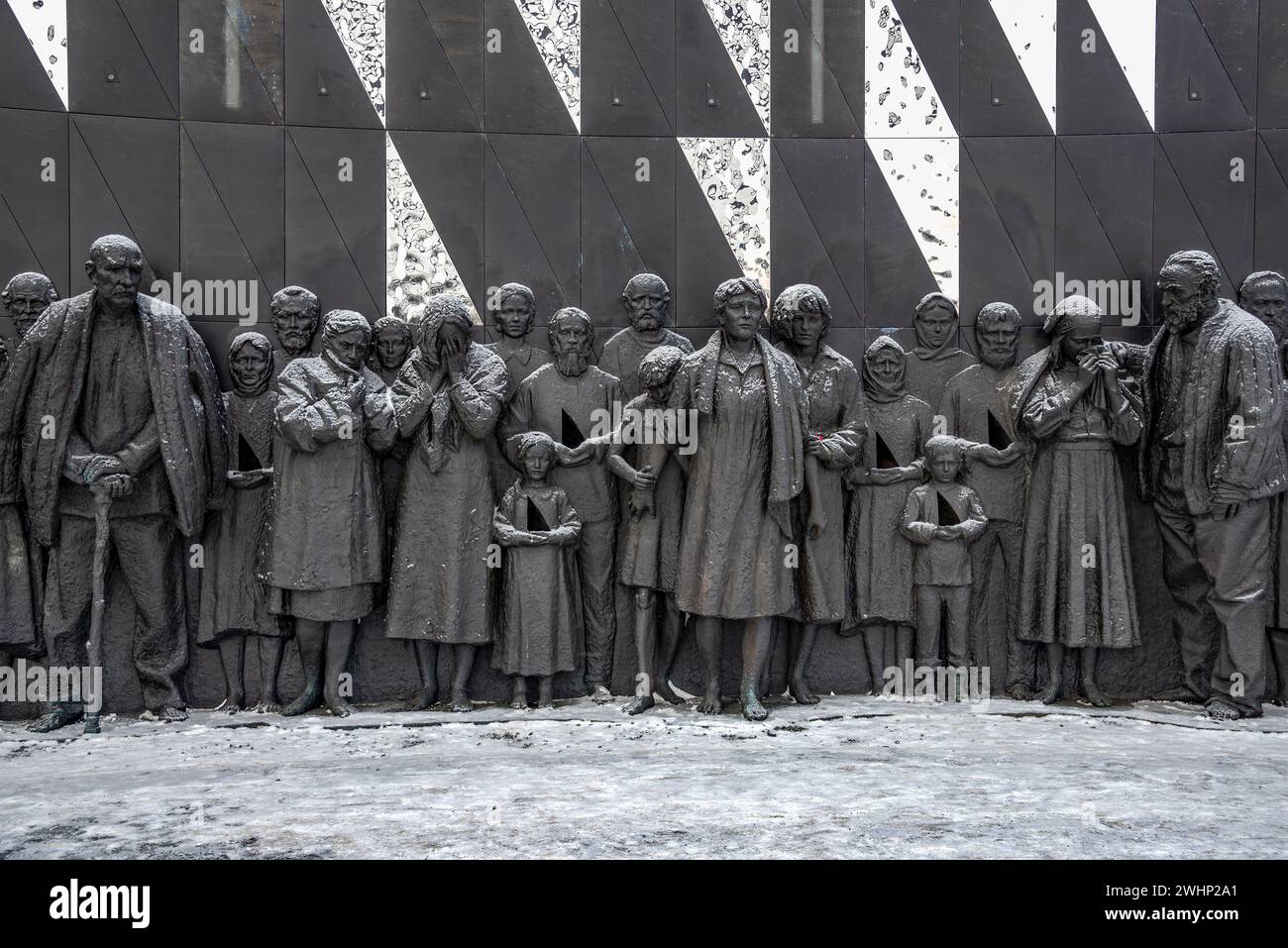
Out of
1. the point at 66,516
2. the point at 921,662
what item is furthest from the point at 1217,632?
the point at 66,516

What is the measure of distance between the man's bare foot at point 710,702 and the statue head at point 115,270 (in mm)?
3601

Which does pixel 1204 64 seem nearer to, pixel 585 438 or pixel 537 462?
pixel 585 438

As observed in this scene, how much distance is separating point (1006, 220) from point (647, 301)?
2.30 m

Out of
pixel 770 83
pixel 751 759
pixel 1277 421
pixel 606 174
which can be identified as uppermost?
pixel 770 83

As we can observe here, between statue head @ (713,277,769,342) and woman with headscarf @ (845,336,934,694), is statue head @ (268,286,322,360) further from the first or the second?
woman with headscarf @ (845,336,934,694)

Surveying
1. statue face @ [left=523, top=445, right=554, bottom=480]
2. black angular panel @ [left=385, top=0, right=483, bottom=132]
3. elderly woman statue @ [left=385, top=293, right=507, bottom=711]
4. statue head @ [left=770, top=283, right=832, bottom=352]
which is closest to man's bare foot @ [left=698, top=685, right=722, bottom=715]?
elderly woman statue @ [left=385, top=293, right=507, bottom=711]

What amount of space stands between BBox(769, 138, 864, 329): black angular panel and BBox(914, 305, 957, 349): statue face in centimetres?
39

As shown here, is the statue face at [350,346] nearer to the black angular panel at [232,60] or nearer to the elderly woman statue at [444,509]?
the elderly woman statue at [444,509]

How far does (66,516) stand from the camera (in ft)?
18.9

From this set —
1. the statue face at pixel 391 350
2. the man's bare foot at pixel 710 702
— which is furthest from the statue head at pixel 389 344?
the man's bare foot at pixel 710 702

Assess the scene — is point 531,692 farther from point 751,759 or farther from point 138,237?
point 138,237

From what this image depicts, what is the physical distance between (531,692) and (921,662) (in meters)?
2.20

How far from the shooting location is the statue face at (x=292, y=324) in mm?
6207

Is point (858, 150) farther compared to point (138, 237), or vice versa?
point (858, 150)
